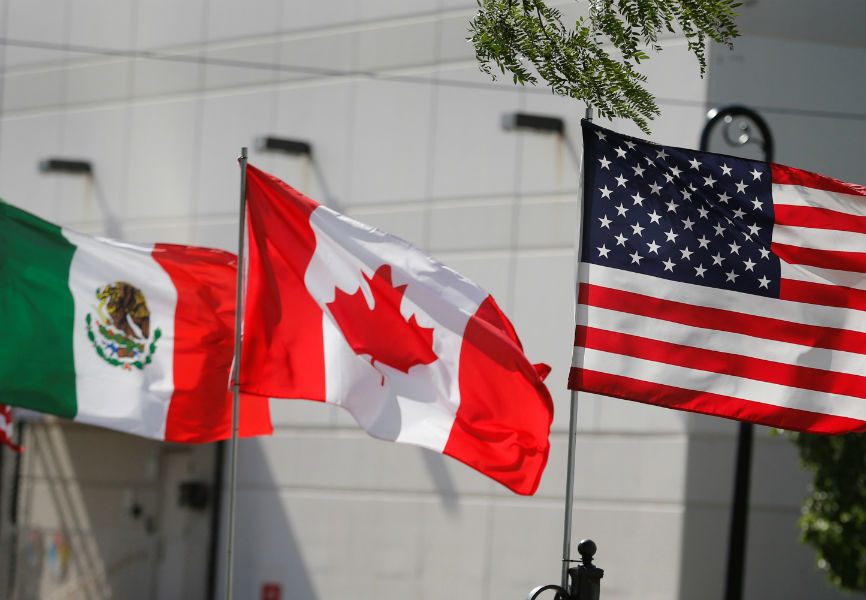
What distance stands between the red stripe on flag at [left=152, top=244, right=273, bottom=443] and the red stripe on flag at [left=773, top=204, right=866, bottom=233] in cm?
380

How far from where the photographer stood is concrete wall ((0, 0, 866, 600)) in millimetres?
16266

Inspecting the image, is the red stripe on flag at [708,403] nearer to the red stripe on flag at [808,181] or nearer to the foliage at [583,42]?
the red stripe on flag at [808,181]

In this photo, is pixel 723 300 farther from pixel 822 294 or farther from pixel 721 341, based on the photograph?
pixel 822 294

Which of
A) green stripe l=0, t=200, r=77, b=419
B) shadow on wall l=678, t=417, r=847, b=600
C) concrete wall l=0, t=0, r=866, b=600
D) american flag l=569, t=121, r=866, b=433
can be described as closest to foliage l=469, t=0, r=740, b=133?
american flag l=569, t=121, r=866, b=433

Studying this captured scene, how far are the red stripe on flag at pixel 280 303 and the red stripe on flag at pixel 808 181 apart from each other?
9.27ft

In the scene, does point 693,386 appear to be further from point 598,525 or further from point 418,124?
point 418,124

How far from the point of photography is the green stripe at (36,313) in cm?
1066

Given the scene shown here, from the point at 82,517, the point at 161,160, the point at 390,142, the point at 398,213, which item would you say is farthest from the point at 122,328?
the point at 82,517

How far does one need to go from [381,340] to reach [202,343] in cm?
198

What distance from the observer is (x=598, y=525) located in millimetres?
16516

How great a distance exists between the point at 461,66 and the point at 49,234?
7.86 m

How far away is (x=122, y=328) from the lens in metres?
10.7

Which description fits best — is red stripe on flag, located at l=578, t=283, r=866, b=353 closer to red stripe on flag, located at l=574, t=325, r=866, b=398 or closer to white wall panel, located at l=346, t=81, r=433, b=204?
red stripe on flag, located at l=574, t=325, r=866, b=398

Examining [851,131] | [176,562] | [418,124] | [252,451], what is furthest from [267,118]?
[851,131]
